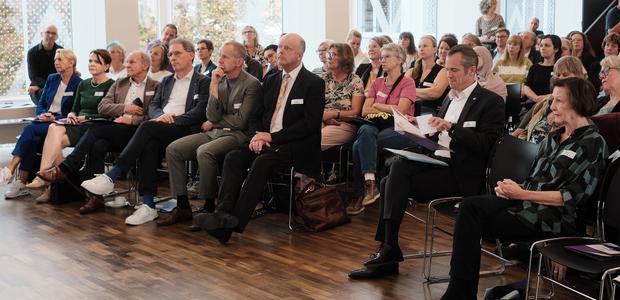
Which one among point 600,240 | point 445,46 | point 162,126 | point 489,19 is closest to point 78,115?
point 162,126

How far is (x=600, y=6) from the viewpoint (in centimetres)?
1104

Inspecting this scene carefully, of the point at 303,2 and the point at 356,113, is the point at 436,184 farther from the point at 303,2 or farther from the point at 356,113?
the point at 303,2

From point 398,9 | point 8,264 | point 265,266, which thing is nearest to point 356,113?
point 265,266

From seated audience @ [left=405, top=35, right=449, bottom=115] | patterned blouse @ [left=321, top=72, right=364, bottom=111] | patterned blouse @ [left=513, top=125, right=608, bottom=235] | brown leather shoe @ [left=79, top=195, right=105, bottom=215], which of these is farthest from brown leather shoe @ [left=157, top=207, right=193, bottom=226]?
patterned blouse @ [left=513, top=125, right=608, bottom=235]

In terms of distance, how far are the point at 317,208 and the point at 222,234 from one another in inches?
29.5

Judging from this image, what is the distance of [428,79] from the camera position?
23.2ft

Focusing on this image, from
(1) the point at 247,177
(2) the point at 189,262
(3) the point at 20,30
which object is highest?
(3) the point at 20,30

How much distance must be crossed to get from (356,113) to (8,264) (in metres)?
2.91

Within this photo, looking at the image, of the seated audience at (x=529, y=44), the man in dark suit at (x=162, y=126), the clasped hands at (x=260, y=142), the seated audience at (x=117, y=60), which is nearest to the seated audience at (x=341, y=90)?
the clasped hands at (x=260, y=142)

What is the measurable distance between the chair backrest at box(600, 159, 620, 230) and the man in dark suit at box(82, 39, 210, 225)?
341 cm

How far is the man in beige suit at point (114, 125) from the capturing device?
6.27m

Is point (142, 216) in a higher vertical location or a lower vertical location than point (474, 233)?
lower

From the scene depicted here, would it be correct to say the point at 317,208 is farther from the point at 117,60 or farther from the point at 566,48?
the point at 566,48

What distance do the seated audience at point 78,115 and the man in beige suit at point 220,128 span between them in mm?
1237
